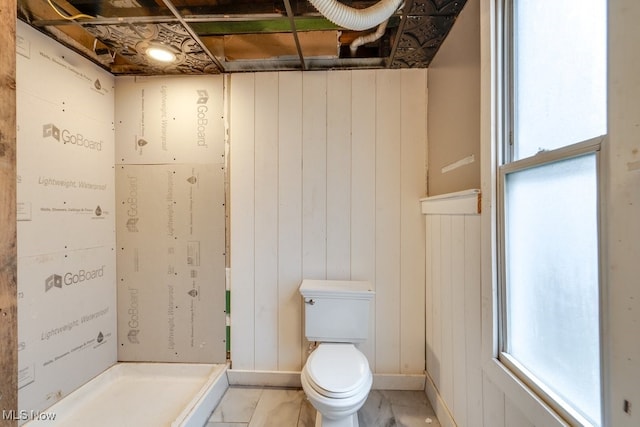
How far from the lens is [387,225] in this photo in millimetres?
1988

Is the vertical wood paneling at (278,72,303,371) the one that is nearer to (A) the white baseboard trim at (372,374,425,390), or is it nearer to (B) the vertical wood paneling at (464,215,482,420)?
(A) the white baseboard trim at (372,374,425,390)

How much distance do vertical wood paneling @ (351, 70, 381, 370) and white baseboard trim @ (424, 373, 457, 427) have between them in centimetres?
38

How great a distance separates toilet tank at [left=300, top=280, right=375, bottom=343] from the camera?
5.85ft

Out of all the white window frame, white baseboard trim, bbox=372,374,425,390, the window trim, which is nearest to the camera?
the window trim

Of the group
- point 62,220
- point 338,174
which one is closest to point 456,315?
point 338,174

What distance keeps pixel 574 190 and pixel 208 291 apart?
82.2 inches

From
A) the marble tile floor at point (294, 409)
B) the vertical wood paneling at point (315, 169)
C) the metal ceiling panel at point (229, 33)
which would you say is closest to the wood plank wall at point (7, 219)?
the metal ceiling panel at point (229, 33)

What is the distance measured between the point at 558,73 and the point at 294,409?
2.08 m

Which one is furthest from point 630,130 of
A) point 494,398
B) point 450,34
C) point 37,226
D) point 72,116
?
point 72,116

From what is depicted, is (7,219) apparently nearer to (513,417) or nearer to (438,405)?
(513,417)

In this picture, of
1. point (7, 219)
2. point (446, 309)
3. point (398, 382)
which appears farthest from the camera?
point (398, 382)

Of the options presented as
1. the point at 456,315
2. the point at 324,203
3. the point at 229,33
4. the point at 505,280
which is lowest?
the point at 456,315

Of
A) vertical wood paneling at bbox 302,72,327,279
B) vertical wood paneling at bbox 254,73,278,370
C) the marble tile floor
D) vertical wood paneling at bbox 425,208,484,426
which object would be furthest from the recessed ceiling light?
the marble tile floor

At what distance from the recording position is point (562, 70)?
2.76ft
